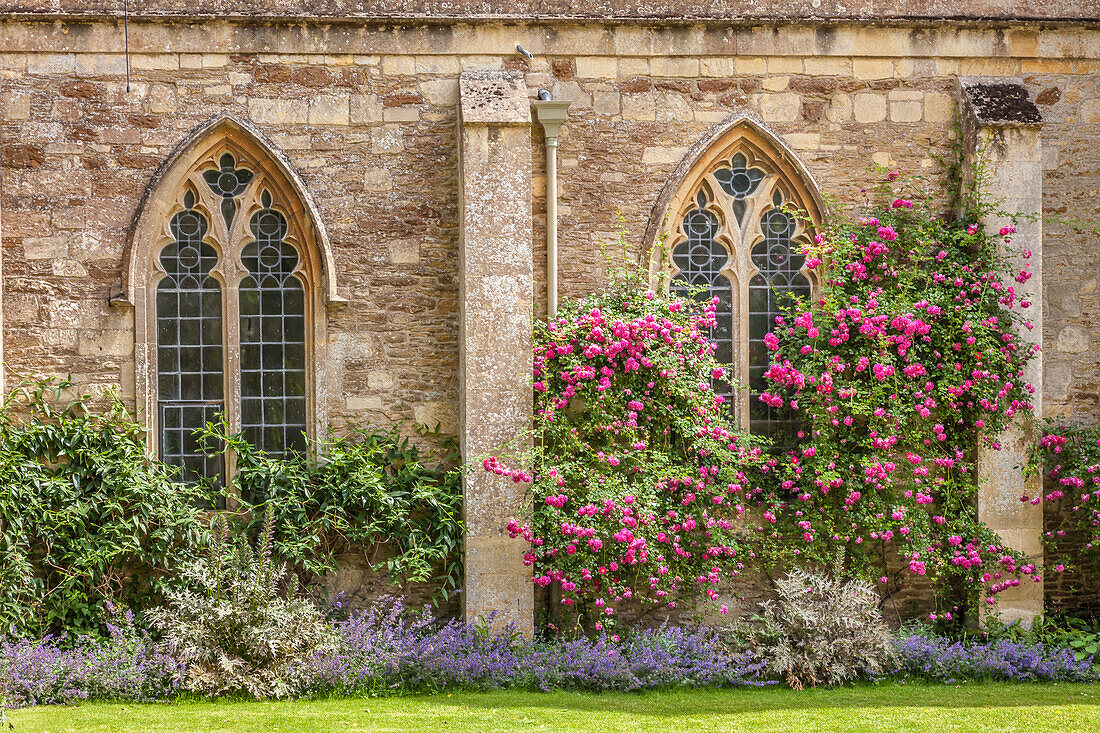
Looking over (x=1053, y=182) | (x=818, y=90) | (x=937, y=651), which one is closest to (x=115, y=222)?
(x=818, y=90)

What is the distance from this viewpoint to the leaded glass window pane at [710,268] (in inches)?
366

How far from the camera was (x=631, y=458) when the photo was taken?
8.56 meters

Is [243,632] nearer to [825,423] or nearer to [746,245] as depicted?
[825,423]

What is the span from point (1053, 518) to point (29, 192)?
31.4 ft

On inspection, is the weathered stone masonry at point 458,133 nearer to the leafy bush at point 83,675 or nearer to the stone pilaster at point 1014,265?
the stone pilaster at point 1014,265

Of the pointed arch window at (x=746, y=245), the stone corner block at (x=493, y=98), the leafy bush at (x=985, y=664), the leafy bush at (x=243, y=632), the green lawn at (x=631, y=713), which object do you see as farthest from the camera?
the pointed arch window at (x=746, y=245)

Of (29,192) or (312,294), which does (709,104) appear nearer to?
(312,294)

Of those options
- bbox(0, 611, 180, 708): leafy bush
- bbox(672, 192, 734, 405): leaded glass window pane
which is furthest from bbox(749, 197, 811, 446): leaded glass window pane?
bbox(0, 611, 180, 708): leafy bush

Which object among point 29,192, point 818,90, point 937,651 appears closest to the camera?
point 937,651

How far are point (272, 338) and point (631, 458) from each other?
11.0 ft

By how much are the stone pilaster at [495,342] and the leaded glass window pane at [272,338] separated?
164cm

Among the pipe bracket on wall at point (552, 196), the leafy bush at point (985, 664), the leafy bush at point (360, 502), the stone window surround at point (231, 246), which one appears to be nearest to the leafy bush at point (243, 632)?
the leafy bush at point (360, 502)

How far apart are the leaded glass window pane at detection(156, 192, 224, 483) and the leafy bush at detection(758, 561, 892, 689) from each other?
494 cm

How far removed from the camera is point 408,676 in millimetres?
7566
